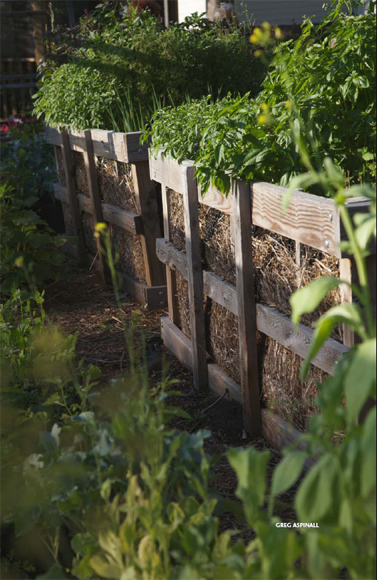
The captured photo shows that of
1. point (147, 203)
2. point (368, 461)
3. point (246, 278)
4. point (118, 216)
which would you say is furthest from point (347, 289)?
point (118, 216)

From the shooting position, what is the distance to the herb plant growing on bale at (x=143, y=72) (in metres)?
6.22

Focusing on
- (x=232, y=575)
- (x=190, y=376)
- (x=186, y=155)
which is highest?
(x=186, y=155)

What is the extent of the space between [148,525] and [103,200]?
196 inches

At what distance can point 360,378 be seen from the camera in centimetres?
129

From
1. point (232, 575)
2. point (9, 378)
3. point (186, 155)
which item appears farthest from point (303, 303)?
point (186, 155)

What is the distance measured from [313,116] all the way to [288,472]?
1.73 metres

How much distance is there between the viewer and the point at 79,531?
2.17 m

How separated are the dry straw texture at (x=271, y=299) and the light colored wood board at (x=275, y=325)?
0.16 feet

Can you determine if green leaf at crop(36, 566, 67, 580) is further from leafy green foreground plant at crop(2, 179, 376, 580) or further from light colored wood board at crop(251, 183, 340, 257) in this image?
light colored wood board at crop(251, 183, 340, 257)

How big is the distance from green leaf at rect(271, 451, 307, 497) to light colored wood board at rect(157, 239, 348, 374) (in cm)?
117

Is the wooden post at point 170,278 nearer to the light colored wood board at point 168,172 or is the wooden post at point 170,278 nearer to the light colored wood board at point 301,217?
the light colored wood board at point 168,172

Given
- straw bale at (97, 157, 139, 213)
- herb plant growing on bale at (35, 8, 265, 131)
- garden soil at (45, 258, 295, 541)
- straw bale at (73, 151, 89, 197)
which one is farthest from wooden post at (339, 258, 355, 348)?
straw bale at (73, 151, 89, 197)

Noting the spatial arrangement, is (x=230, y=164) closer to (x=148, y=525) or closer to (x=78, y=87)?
(x=148, y=525)

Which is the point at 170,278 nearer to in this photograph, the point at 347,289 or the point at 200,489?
the point at 347,289
